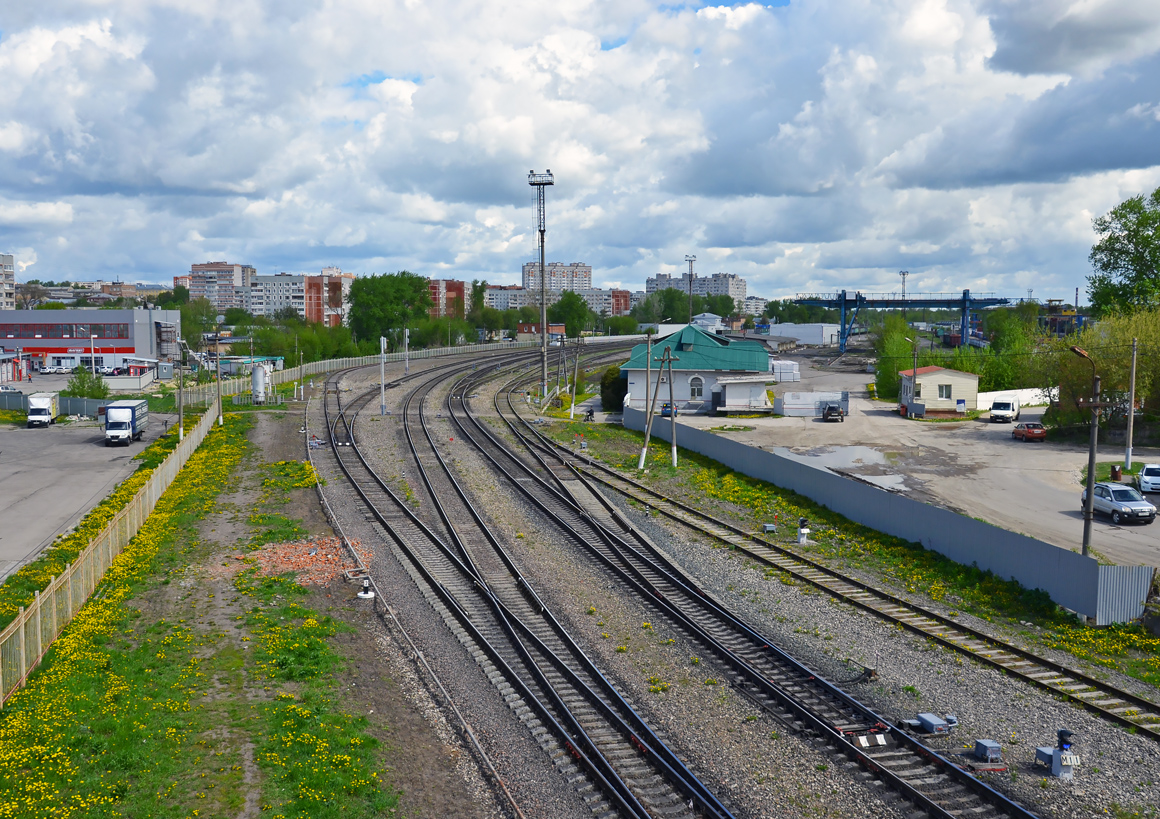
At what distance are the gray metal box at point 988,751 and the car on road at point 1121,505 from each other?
52.5 feet

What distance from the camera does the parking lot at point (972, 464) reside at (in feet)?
82.5

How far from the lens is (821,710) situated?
14.1 meters

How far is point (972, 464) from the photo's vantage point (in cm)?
3584

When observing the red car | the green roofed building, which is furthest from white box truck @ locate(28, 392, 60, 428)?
the red car

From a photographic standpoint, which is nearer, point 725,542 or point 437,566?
point 437,566

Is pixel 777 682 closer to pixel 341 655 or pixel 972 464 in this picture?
pixel 341 655

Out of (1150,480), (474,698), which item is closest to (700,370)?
(1150,480)

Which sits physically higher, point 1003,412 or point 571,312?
point 571,312

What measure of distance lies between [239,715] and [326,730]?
1.66m

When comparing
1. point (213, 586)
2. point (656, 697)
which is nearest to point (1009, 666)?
point (656, 697)

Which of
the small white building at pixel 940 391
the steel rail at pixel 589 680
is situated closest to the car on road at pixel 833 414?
the small white building at pixel 940 391

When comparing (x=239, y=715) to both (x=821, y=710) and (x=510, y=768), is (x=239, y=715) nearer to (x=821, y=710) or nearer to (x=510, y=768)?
(x=510, y=768)

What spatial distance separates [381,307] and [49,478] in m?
85.8

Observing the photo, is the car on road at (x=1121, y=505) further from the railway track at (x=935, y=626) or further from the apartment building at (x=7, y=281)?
the apartment building at (x=7, y=281)
